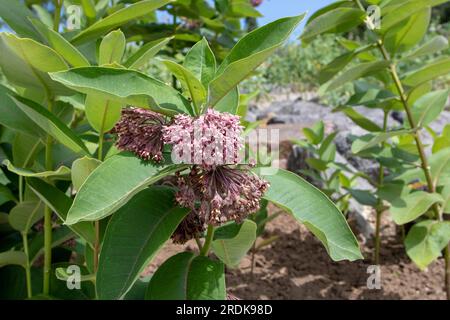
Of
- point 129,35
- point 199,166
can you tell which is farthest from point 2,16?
point 129,35

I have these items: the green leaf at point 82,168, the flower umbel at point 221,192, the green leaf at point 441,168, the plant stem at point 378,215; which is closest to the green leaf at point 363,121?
the plant stem at point 378,215

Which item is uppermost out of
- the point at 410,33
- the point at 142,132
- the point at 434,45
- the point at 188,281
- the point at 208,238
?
the point at 410,33

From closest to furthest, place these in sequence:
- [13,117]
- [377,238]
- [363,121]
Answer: [13,117]
[363,121]
[377,238]

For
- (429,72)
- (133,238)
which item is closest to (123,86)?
(133,238)

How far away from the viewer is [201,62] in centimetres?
129

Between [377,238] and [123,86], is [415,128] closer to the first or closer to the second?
[377,238]

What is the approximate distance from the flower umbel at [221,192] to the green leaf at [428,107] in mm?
1436

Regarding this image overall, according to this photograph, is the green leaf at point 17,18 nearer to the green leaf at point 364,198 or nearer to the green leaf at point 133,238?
the green leaf at point 133,238

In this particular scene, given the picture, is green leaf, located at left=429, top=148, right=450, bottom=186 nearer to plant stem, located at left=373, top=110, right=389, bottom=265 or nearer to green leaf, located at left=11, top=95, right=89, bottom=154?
plant stem, located at left=373, top=110, right=389, bottom=265

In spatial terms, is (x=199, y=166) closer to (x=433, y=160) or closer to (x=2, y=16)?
(x=2, y=16)

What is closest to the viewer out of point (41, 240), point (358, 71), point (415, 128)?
point (41, 240)

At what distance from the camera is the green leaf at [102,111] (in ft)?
4.10

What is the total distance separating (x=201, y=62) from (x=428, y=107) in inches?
56.7

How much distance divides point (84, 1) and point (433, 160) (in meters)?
1.69
